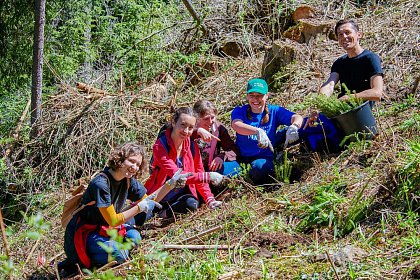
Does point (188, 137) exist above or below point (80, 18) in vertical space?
below

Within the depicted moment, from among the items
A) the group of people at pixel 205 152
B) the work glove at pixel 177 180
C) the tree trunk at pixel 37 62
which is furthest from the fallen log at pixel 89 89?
the work glove at pixel 177 180

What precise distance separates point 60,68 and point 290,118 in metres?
4.36

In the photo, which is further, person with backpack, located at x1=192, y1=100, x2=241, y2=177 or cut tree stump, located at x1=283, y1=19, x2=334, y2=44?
cut tree stump, located at x1=283, y1=19, x2=334, y2=44

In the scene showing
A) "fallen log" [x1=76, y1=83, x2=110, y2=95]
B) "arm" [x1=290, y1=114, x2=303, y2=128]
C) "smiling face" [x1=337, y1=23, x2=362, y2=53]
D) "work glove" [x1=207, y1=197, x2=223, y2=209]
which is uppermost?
"smiling face" [x1=337, y1=23, x2=362, y2=53]

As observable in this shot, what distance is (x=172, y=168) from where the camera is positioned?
5.32 meters

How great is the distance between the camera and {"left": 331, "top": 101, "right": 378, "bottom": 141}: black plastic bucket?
5059 millimetres

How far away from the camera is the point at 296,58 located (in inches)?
305

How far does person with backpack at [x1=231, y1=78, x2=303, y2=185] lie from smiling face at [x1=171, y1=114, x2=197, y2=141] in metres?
0.55

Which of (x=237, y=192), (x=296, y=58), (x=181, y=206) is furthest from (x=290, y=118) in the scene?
(x=296, y=58)

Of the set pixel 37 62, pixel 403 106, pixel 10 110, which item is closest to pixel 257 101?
pixel 403 106

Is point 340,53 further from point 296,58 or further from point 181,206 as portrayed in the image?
point 181,206

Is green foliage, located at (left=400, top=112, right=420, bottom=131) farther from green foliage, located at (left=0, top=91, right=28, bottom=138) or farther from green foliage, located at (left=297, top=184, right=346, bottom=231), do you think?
green foliage, located at (left=0, top=91, right=28, bottom=138)

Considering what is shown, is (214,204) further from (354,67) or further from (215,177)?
(354,67)

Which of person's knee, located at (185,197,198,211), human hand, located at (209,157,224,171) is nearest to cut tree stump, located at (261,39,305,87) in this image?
human hand, located at (209,157,224,171)
